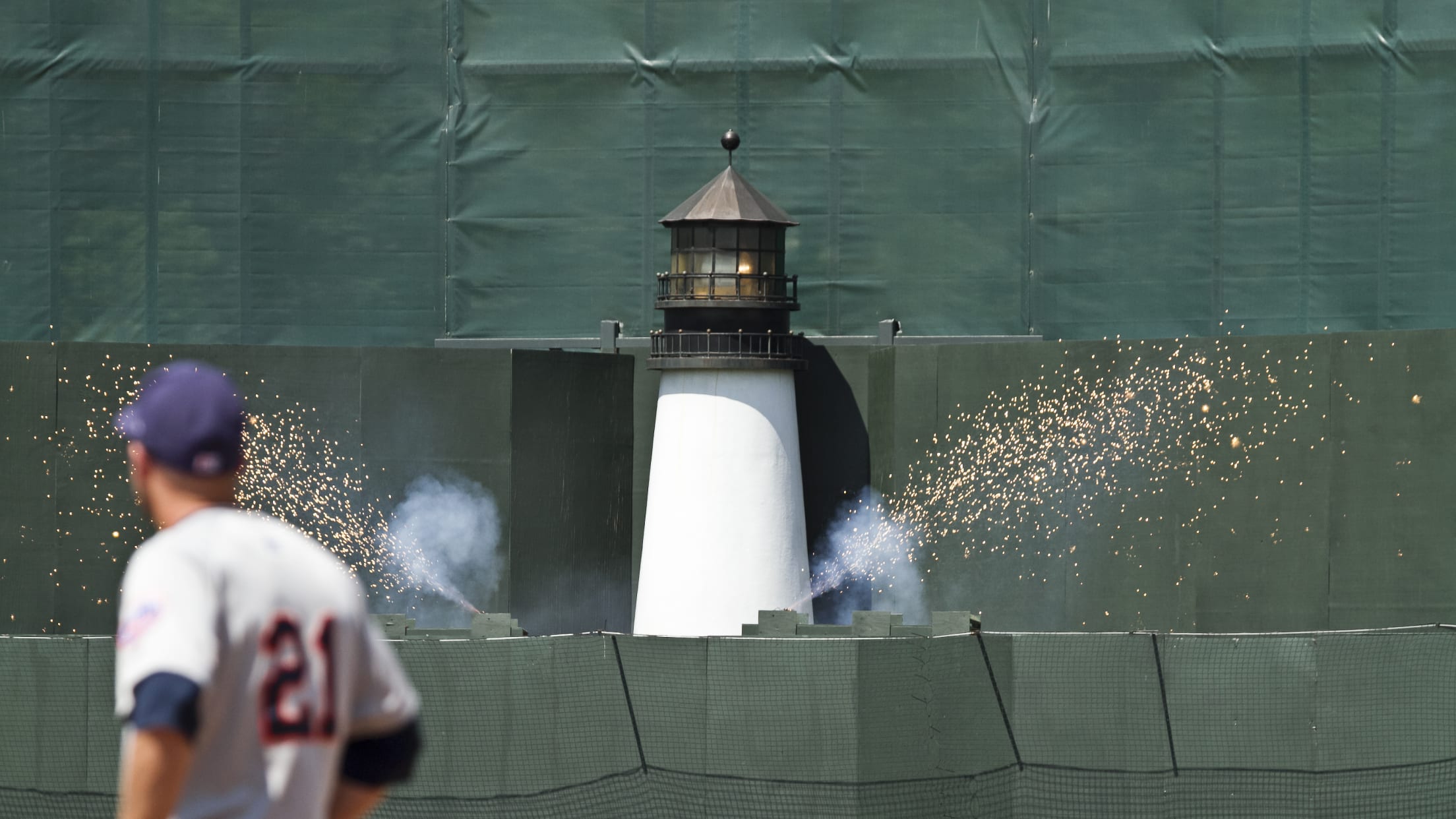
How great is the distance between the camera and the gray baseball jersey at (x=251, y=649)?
3168 mm

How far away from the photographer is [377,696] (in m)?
3.47

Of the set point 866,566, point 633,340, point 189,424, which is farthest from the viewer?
point 633,340

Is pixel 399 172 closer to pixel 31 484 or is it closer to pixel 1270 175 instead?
Answer: pixel 31 484

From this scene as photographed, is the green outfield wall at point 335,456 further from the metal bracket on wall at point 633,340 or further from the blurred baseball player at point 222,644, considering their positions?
the blurred baseball player at point 222,644

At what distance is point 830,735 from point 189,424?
36.5 feet

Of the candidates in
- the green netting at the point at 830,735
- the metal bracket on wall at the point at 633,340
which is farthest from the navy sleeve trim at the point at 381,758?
the metal bracket on wall at the point at 633,340

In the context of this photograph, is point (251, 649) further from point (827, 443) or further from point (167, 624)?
point (827, 443)

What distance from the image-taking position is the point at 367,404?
19.6m

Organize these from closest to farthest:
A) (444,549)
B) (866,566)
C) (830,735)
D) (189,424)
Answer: (189,424)
(830,735)
(444,549)
(866,566)

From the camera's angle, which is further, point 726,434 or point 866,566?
point 866,566

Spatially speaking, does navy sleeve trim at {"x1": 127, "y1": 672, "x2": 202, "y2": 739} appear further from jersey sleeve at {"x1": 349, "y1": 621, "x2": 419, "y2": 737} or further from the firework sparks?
the firework sparks

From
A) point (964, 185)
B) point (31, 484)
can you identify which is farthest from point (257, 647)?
point (964, 185)

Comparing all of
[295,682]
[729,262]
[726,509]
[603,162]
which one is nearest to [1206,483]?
[726,509]

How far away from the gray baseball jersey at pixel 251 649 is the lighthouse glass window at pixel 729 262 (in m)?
17.2
